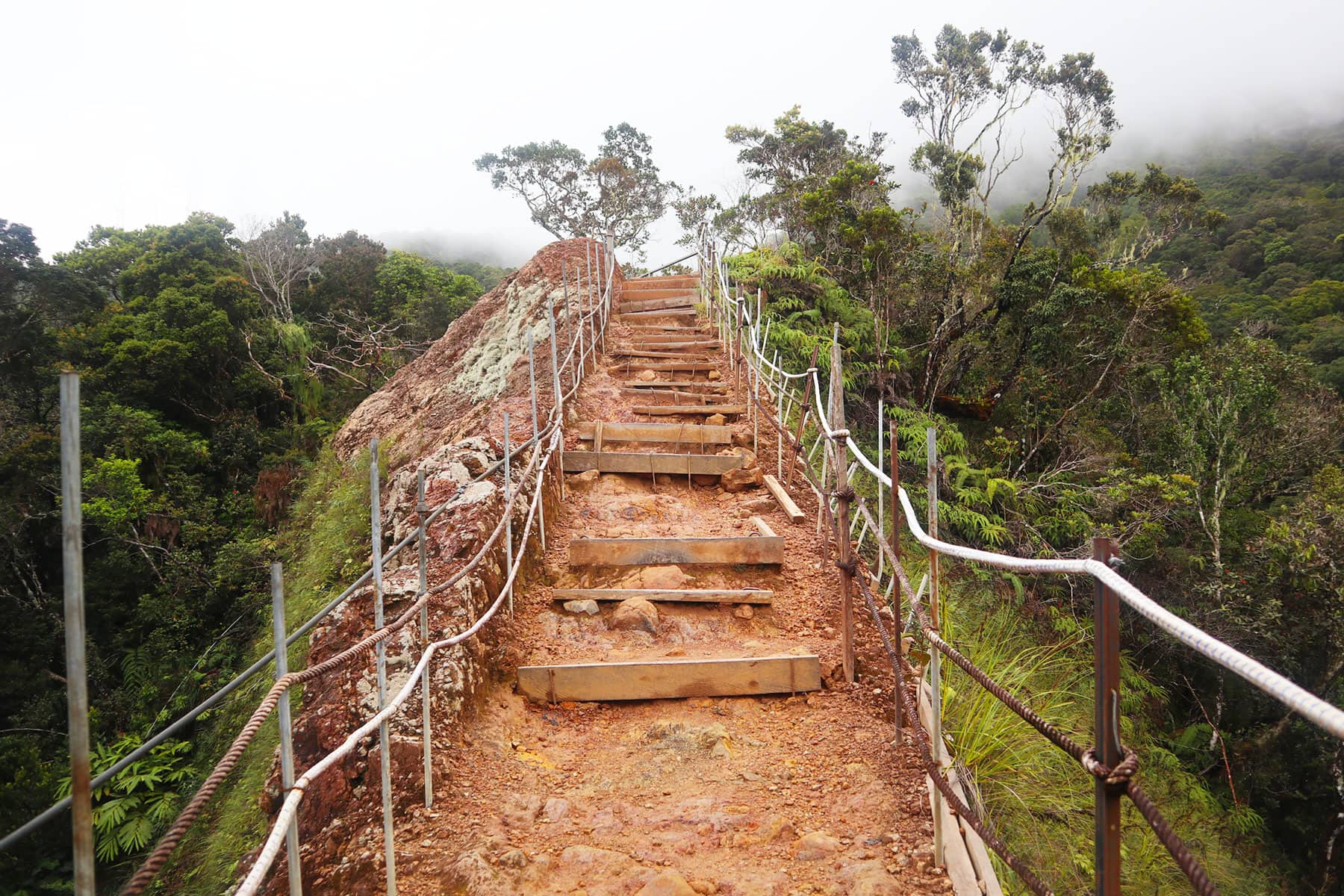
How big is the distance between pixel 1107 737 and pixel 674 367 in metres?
7.61

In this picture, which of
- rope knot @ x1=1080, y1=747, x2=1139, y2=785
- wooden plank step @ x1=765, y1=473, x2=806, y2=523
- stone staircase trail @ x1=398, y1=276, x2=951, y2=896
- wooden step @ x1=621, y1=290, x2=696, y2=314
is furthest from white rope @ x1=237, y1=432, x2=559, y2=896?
wooden step @ x1=621, y1=290, x2=696, y2=314

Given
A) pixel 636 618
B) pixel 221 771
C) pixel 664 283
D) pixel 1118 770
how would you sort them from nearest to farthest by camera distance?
pixel 1118 770 < pixel 221 771 < pixel 636 618 < pixel 664 283

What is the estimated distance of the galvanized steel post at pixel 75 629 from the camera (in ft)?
2.77

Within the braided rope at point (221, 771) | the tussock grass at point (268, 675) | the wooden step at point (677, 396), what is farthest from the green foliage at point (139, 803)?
the wooden step at point (677, 396)

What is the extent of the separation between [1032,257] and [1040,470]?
12.1ft

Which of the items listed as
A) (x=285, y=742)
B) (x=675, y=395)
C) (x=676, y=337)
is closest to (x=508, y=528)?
(x=285, y=742)

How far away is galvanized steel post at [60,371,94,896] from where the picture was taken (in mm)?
843

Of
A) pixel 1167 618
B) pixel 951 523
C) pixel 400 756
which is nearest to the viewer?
pixel 1167 618

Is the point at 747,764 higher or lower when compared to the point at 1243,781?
higher

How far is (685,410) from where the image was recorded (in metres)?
7.16

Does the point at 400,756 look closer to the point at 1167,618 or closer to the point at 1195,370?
the point at 1167,618

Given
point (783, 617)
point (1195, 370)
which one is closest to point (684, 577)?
point (783, 617)

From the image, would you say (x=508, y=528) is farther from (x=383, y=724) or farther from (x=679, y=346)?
(x=679, y=346)

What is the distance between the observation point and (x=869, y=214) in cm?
A: 1199
